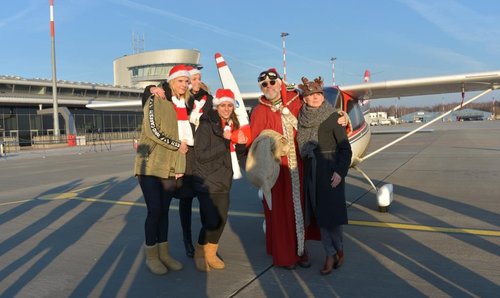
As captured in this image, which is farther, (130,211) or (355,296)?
(130,211)

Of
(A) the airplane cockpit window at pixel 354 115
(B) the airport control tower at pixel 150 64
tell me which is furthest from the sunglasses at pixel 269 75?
(B) the airport control tower at pixel 150 64

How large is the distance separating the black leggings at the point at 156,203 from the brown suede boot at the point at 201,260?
0.36m

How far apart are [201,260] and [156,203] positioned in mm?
Result: 702

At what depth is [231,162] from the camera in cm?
380

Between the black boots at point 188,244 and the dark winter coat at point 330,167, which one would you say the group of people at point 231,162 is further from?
the black boots at point 188,244

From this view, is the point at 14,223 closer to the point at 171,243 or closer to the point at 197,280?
the point at 171,243

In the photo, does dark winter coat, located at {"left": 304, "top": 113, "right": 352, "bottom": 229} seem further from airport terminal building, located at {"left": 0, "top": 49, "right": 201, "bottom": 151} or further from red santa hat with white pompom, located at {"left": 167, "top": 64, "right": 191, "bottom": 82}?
airport terminal building, located at {"left": 0, "top": 49, "right": 201, "bottom": 151}

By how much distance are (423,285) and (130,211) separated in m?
4.74

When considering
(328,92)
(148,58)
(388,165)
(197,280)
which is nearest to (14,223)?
(197,280)

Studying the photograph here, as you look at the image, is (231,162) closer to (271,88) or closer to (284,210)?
(284,210)

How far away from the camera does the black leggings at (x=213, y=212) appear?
144 inches

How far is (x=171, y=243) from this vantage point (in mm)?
4648

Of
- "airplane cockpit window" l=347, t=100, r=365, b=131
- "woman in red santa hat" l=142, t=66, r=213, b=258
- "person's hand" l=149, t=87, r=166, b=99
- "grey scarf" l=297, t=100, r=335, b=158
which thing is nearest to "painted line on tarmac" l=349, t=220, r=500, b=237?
"airplane cockpit window" l=347, t=100, r=365, b=131

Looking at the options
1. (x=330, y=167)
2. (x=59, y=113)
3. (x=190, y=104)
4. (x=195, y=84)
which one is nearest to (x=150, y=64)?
(x=59, y=113)
